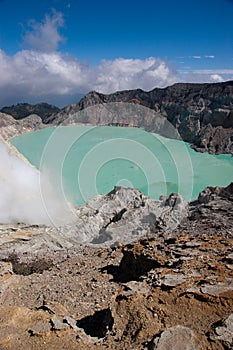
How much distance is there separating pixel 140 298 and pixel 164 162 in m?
58.1

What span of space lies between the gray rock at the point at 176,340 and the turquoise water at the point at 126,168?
2079 cm

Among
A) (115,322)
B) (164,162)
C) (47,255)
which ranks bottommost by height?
(164,162)

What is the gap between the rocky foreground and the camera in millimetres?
4172

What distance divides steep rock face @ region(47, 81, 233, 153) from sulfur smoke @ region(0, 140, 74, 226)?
202ft

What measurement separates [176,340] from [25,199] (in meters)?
13.9

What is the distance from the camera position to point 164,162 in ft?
204

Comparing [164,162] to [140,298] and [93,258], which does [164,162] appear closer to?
[93,258]

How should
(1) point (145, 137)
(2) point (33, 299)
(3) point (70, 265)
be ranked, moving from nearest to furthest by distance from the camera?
(2) point (33, 299) < (3) point (70, 265) < (1) point (145, 137)

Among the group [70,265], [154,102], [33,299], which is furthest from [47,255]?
[154,102]

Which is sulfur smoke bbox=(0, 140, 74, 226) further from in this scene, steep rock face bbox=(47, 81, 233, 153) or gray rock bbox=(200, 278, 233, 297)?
steep rock face bbox=(47, 81, 233, 153)

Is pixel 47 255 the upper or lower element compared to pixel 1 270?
lower

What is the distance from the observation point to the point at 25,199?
650 inches

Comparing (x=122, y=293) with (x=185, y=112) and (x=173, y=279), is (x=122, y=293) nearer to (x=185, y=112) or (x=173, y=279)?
(x=173, y=279)

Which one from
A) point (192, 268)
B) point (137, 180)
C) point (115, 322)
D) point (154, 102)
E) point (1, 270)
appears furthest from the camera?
point (154, 102)
